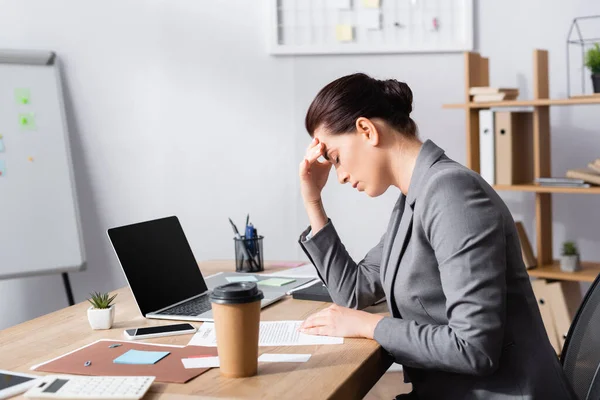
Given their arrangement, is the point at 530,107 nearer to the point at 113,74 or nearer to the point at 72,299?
the point at 113,74

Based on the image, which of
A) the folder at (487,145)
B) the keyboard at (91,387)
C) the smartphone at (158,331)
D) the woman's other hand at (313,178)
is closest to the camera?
the keyboard at (91,387)

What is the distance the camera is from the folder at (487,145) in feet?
9.80

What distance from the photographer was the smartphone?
1.50 meters

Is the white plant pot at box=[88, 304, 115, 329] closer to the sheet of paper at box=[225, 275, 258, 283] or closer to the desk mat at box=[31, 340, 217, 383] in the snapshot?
the desk mat at box=[31, 340, 217, 383]

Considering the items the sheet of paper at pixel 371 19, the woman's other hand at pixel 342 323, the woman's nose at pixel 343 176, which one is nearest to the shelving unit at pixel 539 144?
the sheet of paper at pixel 371 19

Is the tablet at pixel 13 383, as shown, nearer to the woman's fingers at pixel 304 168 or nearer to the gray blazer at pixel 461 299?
the gray blazer at pixel 461 299

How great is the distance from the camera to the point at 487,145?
3.01 m

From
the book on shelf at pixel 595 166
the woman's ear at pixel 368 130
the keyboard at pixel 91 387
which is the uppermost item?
the woman's ear at pixel 368 130

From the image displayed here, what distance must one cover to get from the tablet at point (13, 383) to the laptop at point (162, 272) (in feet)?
1.44

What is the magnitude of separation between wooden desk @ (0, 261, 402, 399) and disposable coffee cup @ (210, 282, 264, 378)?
0.08ft

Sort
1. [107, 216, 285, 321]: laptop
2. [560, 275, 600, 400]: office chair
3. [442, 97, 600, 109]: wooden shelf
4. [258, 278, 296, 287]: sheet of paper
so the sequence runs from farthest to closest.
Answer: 1. [442, 97, 600, 109]: wooden shelf
2. [258, 278, 296, 287]: sheet of paper
3. [107, 216, 285, 321]: laptop
4. [560, 275, 600, 400]: office chair

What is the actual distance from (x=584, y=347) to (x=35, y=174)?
2410mm

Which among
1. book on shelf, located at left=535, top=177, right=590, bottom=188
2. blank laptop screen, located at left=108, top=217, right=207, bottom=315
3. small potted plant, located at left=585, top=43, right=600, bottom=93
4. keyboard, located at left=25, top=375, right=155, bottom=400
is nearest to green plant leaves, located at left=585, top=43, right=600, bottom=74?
small potted plant, located at left=585, top=43, right=600, bottom=93

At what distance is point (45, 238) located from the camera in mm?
3129
